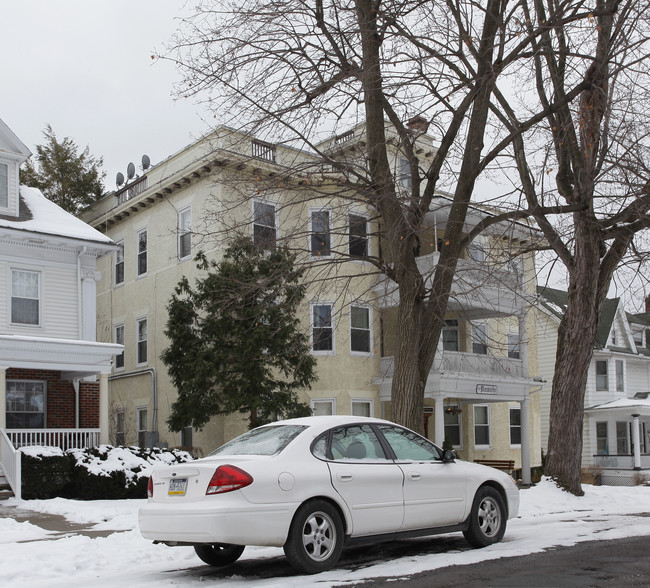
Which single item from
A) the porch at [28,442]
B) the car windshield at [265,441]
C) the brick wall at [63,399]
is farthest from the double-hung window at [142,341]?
the car windshield at [265,441]

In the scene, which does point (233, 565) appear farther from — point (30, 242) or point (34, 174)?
point (34, 174)

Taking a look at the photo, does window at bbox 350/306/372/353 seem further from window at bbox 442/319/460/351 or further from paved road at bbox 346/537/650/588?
paved road at bbox 346/537/650/588

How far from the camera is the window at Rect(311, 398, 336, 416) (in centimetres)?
2417

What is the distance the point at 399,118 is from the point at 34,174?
104ft

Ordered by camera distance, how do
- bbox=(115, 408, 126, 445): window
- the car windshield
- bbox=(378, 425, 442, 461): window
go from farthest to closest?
bbox=(115, 408, 126, 445): window → bbox=(378, 425, 442, 461): window → the car windshield

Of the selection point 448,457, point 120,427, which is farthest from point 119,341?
point 448,457

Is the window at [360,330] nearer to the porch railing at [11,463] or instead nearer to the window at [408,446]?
the porch railing at [11,463]

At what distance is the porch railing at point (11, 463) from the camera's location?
52.6ft

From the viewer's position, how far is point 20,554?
8.91 meters

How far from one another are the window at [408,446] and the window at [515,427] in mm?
22143

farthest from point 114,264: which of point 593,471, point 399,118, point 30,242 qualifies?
point 593,471

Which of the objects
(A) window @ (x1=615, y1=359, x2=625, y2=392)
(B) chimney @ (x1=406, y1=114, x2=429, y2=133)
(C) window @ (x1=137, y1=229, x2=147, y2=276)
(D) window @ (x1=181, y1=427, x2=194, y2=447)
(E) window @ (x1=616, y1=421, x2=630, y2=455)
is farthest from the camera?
(E) window @ (x1=616, y1=421, x2=630, y2=455)

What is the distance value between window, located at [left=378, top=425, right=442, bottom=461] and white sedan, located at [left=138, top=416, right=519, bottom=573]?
0.05ft

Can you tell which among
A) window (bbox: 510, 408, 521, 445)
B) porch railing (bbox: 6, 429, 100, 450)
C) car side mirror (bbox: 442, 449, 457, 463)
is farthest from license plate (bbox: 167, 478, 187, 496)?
window (bbox: 510, 408, 521, 445)
